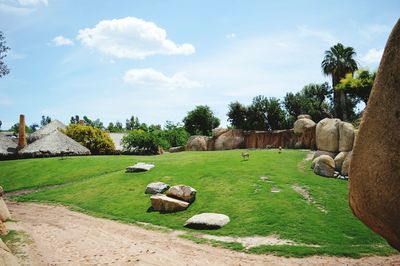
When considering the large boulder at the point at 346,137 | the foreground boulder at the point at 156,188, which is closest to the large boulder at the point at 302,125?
the large boulder at the point at 346,137

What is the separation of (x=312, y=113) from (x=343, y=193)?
155 ft

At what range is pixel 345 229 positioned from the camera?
672 inches

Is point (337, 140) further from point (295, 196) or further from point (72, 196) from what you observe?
point (72, 196)

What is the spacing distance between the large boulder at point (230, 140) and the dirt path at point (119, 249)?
37.6 m

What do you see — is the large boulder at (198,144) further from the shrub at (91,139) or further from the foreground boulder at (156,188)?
the foreground boulder at (156,188)

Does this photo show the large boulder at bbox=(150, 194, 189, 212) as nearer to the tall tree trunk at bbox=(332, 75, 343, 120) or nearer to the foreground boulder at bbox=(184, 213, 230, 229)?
the foreground boulder at bbox=(184, 213, 230, 229)

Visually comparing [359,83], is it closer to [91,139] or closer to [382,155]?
[91,139]

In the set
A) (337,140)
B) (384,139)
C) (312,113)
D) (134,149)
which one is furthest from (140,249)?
(312,113)

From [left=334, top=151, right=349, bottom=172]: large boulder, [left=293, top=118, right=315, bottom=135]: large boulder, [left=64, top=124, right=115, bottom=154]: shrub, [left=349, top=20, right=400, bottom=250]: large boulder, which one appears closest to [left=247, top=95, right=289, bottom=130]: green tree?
[left=293, top=118, right=315, bottom=135]: large boulder

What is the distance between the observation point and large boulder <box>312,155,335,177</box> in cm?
2719

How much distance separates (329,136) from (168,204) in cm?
1809

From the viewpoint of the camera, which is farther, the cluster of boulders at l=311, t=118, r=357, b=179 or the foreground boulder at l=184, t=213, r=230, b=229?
the cluster of boulders at l=311, t=118, r=357, b=179

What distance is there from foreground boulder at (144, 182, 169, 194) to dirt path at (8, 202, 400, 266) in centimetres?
542

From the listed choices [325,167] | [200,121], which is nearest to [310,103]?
[200,121]
